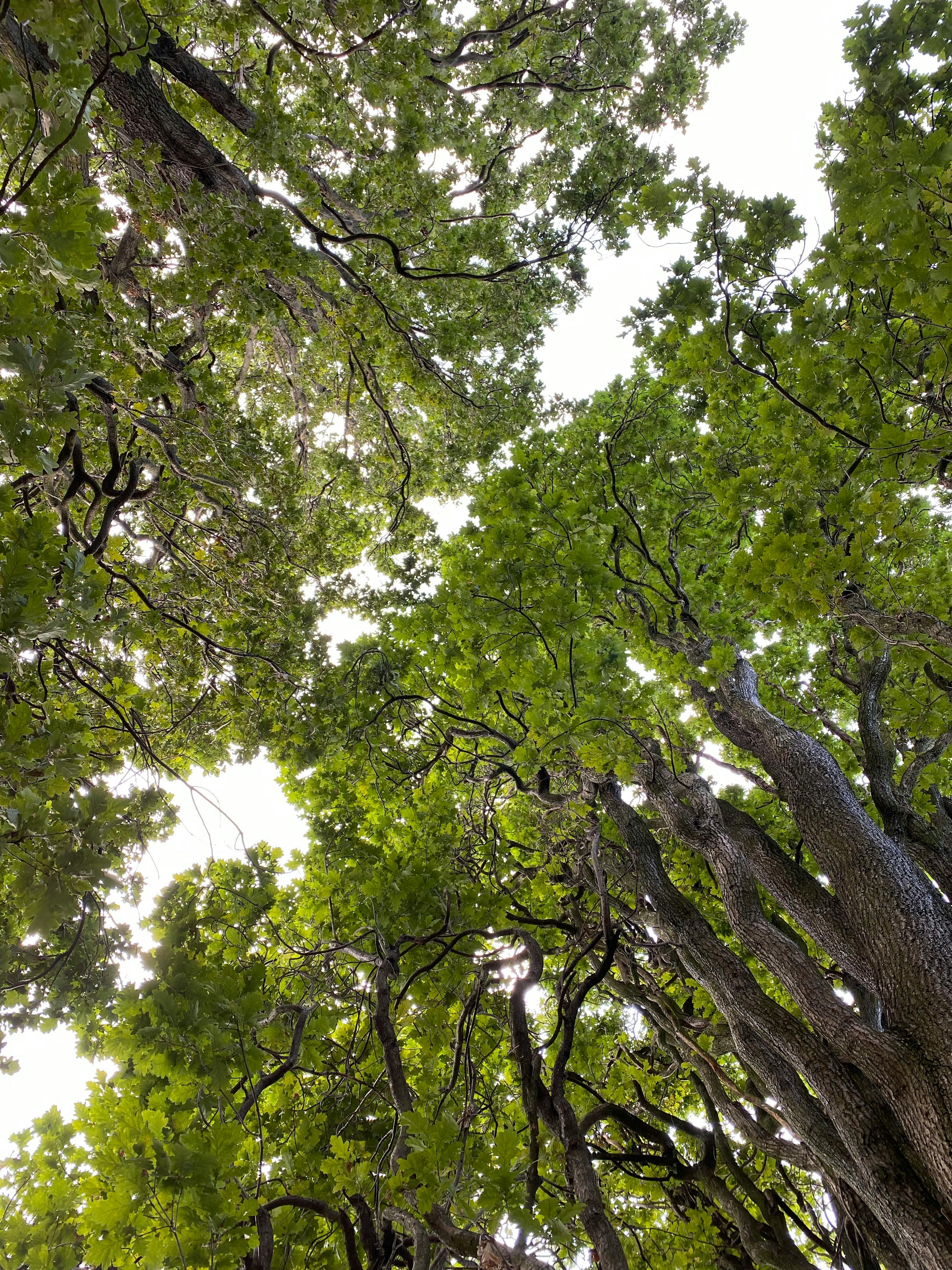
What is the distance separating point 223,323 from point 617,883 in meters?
6.43

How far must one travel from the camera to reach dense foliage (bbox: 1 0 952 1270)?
2111 mm

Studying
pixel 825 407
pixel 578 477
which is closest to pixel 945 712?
pixel 825 407

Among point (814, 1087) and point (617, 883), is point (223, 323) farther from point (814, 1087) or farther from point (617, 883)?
point (814, 1087)

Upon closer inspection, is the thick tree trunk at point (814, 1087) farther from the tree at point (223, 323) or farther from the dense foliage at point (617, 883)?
the tree at point (223, 323)

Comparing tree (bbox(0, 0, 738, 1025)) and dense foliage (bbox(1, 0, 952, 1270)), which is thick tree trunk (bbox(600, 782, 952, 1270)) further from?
tree (bbox(0, 0, 738, 1025))

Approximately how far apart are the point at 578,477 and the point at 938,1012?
5.14 m

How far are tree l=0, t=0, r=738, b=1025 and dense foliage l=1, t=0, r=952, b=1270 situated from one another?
0.90ft

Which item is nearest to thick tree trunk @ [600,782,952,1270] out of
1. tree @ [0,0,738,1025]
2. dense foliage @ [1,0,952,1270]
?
dense foliage @ [1,0,952,1270]

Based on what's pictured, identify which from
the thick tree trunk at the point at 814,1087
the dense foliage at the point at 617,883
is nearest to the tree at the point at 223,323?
the dense foliage at the point at 617,883

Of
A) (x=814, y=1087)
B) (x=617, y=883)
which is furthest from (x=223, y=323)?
(x=814, y=1087)

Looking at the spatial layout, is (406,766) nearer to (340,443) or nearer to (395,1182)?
(395,1182)

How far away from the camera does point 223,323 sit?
17.0 feet

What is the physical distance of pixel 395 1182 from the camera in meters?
1.81

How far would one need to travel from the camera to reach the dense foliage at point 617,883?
211 centimetres
